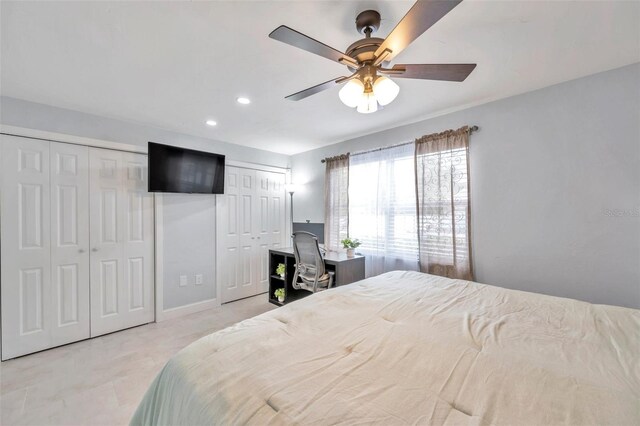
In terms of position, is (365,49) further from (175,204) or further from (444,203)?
(175,204)

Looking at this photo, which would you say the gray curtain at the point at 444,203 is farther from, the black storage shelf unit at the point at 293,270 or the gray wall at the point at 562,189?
the black storage shelf unit at the point at 293,270

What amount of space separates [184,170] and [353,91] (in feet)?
8.37

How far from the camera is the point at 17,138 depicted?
2.36 metres

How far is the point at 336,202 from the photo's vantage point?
3725mm

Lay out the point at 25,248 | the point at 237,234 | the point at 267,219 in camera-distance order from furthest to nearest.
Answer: the point at 267,219, the point at 237,234, the point at 25,248

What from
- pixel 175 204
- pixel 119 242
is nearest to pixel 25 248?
pixel 119 242

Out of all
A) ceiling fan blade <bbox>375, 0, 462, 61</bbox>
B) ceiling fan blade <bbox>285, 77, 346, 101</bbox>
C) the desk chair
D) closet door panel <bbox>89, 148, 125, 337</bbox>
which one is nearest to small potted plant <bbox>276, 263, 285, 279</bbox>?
the desk chair

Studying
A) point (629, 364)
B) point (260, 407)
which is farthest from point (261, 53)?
point (629, 364)

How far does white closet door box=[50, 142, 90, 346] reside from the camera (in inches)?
99.7

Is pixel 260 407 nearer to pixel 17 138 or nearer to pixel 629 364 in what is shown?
pixel 629 364

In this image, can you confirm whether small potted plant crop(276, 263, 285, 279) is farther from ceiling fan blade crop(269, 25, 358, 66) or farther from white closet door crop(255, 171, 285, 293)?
ceiling fan blade crop(269, 25, 358, 66)

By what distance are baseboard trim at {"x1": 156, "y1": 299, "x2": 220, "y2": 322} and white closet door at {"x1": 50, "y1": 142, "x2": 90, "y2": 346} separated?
687 mm

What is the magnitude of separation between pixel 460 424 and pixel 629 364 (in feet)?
2.68

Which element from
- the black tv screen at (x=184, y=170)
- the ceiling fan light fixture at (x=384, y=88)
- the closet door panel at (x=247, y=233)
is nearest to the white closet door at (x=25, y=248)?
the black tv screen at (x=184, y=170)
